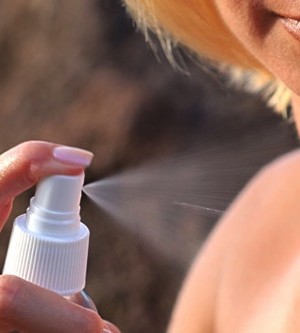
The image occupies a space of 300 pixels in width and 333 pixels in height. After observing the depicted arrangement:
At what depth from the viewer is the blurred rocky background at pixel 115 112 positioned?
54.5 inches

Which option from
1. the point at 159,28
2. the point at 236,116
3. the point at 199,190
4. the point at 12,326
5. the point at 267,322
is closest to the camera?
Answer: the point at 12,326

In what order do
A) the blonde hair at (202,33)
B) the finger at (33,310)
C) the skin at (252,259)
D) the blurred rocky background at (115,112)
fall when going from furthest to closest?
the blurred rocky background at (115,112), the blonde hair at (202,33), the skin at (252,259), the finger at (33,310)

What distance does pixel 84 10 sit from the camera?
4.99 feet

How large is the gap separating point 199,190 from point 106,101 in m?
0.53

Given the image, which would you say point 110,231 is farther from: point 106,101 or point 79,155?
point 79,155

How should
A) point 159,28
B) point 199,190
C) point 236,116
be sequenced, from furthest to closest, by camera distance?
point 236,116
point 199,190
point 159,28

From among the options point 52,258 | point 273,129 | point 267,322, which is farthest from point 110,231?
point 52,258

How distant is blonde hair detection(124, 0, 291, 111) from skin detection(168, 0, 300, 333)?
12 centimetres

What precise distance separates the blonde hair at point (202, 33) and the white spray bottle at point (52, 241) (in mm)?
332

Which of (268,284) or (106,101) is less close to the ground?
(268,284)

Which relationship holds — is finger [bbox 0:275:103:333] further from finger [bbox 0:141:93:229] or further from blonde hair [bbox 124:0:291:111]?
blonde hair [bbox 124:0:291:111]

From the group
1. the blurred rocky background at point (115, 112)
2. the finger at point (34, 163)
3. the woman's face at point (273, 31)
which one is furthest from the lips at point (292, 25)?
the blurred rocky background at point (115, 112)

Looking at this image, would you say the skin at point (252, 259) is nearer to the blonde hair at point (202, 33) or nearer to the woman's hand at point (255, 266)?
the woman's hand at point (255, 266)

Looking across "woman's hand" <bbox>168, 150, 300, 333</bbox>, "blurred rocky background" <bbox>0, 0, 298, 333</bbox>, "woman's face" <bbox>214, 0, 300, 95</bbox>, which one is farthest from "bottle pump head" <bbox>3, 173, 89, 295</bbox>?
"blurred rocky background" <bbox>0, 0, 298, 333</bbox>
